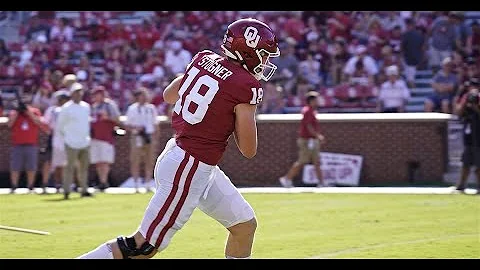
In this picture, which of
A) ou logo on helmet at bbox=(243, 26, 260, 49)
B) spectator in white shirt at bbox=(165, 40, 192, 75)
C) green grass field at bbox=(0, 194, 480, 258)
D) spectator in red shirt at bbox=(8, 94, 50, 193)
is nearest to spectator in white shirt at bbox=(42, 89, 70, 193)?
spectator in red shirt at bbox=(8, 94, 50, 193)

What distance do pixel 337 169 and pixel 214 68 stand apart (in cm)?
1394

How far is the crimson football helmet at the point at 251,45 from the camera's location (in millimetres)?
6672

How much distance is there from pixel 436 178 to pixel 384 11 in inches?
214

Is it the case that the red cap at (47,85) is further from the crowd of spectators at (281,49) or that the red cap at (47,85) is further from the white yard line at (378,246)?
the white yard line at (378,246)

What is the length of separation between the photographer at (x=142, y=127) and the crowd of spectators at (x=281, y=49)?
11.4 ft

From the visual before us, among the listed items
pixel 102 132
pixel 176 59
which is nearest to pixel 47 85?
pixel 176 59

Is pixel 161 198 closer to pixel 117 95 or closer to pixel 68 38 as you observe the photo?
pixel 117 95

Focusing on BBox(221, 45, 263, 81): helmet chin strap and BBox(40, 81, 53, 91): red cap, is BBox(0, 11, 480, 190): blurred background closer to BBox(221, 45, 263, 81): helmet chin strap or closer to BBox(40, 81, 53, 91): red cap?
BBox(40, 81, 53, 91): red cap

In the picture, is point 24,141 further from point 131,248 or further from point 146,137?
point 131,248

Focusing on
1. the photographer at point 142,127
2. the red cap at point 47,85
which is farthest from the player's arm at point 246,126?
the red cap at point 47,85

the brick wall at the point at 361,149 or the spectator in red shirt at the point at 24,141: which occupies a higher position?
the spectator in red shirt at the point at 24,141

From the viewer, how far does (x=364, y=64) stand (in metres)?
23.0

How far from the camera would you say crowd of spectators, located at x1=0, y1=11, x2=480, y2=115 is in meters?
22.9
